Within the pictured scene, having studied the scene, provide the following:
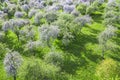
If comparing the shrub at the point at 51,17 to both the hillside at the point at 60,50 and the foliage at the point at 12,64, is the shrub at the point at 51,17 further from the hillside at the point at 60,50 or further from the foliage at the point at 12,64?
the foliage at the point at 12,64

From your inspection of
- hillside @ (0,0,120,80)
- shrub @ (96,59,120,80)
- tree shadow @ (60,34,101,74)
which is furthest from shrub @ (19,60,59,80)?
shrub @ (96,59,120,80)

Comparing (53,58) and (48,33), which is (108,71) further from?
(48,33)

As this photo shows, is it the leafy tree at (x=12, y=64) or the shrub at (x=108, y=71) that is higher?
the leafy tree at (x=12, y=64)

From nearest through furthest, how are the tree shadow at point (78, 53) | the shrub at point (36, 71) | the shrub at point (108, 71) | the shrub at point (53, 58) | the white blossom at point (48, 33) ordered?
1. the shrub at point (36, 71)
2. the shrub at point (108, 71)
3. the shrub at point (53, 58)
4. the tree shadow at point (78, 53)
5. the white blossom at point (48, 33)

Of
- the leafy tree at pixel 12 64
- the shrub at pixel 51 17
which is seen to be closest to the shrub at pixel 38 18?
the shrub at pixel 51 17

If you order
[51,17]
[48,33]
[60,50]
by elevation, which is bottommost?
[60,50]

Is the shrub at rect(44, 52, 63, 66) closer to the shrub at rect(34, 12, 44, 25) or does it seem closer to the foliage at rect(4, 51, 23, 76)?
the foliage at rect(4, 51, 23, 76)

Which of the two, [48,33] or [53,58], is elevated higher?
[48,33]

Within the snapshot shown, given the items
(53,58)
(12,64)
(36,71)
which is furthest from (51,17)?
(36,71)

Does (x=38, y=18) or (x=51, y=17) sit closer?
(x=51, y=17)

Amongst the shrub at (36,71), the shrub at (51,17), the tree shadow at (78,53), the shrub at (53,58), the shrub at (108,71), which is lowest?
the tree shadow at (78,53)

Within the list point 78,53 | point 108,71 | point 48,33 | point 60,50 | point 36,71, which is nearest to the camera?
point 36,71

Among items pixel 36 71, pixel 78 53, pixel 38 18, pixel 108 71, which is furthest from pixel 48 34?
pixel 38 18

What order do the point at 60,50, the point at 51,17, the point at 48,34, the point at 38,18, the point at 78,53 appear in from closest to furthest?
the point at 48,34 < the point at 78,53 < the point at 60,50 < the point at 51,17 < the point at 38,18
